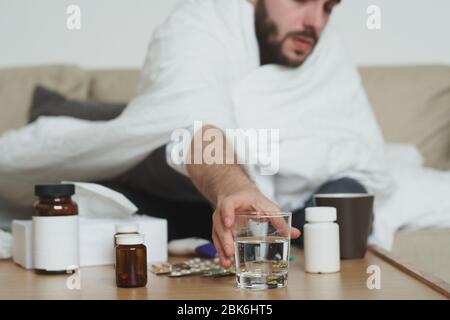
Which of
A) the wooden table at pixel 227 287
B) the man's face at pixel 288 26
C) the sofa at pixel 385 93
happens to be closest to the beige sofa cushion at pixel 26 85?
the sofa at pixel 385 93

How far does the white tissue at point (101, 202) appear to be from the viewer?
0.94 meters

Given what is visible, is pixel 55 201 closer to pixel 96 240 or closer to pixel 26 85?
pixel 96 240

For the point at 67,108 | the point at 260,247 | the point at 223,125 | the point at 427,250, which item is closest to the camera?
the point at 260,247

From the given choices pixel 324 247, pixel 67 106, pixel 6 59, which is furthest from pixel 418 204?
pixel 6 59

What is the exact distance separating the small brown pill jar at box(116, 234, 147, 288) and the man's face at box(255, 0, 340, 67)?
653mm

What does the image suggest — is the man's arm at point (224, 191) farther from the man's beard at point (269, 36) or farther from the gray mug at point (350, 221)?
the man's beard at point (269, 36)

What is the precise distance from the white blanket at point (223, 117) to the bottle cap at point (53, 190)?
0.29 m

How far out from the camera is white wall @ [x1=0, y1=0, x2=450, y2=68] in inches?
63.7

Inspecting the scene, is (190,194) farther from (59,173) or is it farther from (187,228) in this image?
(59,173)

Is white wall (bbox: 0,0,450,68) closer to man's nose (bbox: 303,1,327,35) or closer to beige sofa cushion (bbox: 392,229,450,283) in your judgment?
man's nose (bbox: 303,1,327,35)

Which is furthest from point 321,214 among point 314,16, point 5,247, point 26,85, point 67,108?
point 26,85

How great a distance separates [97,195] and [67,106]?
699mm

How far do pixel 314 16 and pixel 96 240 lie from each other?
0.60 meters

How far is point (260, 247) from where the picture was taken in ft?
2.32
